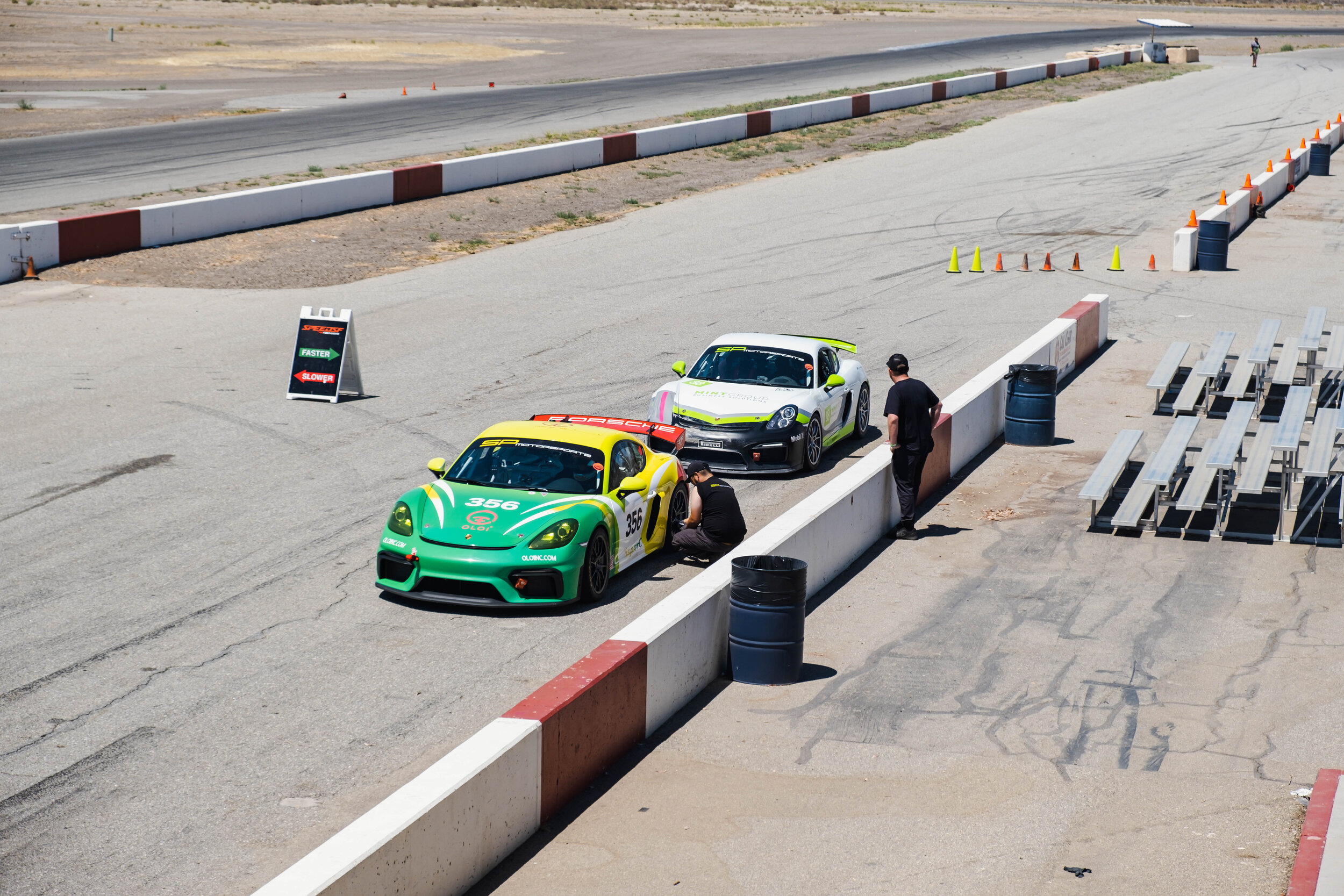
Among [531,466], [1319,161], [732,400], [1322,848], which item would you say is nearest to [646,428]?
[732,400]

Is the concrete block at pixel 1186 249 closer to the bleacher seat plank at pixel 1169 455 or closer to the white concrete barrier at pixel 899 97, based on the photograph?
the bleacher seat plank at pixel 1169 455

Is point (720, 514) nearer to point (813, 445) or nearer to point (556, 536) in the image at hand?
point (556, 536)

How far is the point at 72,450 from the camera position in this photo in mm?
14719

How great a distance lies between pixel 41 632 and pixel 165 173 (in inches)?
884

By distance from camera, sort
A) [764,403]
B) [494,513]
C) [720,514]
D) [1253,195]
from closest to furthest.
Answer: [494,513]
[720,514]
[764,403]
[1253,195]

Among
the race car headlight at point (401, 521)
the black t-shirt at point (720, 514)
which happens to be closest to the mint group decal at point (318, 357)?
the race car headlight at point (401, 521)

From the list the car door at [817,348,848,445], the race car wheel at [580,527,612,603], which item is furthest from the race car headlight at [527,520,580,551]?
the car door at [817,348,848,445]

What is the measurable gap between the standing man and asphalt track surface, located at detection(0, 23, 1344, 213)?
19093mm

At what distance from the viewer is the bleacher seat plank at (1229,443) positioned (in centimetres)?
1380

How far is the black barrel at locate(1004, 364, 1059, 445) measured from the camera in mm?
16844

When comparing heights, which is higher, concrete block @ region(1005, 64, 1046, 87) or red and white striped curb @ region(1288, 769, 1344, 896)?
concrete block @ region(1005, 64, 1046, 87)

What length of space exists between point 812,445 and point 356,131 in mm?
25592

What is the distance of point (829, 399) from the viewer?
51.3 ft

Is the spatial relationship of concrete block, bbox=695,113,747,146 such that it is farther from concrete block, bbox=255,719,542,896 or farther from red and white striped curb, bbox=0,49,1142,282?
concrete block, bbox=255,719,542,896
